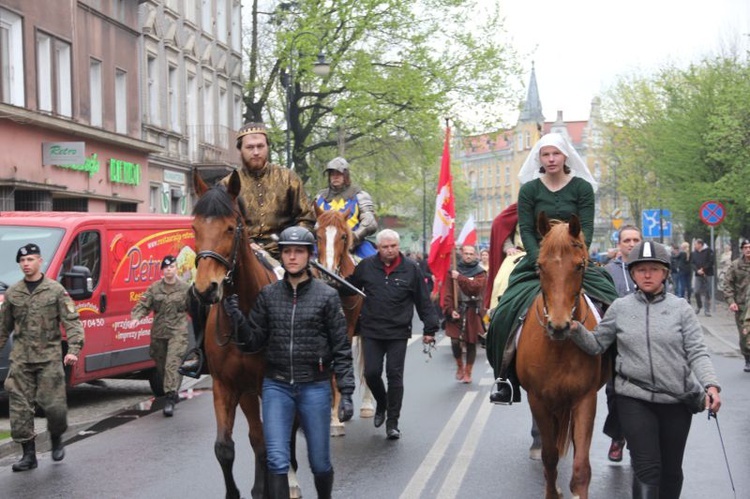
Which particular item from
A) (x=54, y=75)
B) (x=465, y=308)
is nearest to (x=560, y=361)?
(x=465, y=308)

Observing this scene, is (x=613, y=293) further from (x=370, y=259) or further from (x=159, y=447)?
(x=159, y=447)

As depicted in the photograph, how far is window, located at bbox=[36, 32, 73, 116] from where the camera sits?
26875mm

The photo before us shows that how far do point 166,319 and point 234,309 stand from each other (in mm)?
7159

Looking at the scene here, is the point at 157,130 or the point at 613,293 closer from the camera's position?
the point at 613,293

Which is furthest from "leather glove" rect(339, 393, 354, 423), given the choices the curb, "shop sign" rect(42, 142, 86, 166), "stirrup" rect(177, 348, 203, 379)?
"shop sign" rect(42, 142, 86, 166)

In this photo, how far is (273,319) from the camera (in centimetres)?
735

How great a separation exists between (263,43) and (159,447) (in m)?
41.2

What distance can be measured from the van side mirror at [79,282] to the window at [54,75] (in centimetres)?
1379

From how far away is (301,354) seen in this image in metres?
7.27

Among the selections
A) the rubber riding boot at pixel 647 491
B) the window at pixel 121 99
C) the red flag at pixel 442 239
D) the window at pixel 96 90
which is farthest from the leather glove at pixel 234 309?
the window at pixel 121 99

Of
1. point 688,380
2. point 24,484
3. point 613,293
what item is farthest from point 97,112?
point 688,380

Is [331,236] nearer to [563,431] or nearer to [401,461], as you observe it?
[401,461]

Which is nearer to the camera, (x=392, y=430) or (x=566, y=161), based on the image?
(x=566, y=161)

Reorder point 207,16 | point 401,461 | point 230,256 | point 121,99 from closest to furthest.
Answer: point 230,256
point 401,461
point 121,99
point 207,16
